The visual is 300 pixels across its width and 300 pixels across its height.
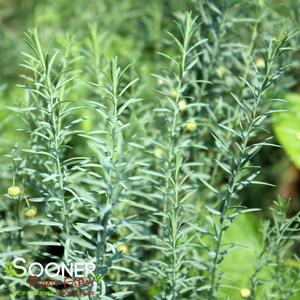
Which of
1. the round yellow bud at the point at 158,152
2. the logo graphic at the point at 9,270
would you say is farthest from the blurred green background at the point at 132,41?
the logo graphic at the point at 9,270

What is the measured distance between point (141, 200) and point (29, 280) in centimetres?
24

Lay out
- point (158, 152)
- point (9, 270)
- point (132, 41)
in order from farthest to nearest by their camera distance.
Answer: point (132, 41) < point (158, 152) < point (9, 270)

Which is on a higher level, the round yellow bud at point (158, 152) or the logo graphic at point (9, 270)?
the round yellow bud at point (158, 152)

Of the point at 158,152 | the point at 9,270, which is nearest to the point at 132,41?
the point at 158,152

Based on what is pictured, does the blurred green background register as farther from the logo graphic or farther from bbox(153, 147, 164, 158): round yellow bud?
the logo graphic

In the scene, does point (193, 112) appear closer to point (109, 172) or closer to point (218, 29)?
point (218, 29)

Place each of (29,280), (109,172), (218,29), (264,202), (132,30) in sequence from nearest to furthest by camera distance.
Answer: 1. (109,172)
2. (29,280)
3. (218,29)
4. (264,202)
5. (132,30)

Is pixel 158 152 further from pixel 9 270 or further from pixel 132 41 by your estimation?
pixel 132 41

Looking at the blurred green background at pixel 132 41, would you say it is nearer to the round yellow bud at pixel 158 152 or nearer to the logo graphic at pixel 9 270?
the round yellow bud at pixel 158 152

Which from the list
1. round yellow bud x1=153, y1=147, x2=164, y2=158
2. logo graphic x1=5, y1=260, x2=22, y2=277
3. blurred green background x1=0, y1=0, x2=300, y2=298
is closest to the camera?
→ logo graphic x1=5, y1=260, x2=22, y2=277

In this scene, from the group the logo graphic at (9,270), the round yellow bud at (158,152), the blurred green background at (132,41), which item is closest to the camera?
the logo graphic at (9,270)

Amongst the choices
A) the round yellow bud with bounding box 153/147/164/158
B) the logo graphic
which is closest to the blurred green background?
the round yellow bud with bounding box 153/147/164/158

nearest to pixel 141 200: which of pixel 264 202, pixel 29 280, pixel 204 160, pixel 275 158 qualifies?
pixel 204 160

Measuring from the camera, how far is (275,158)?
1262 millimetres
